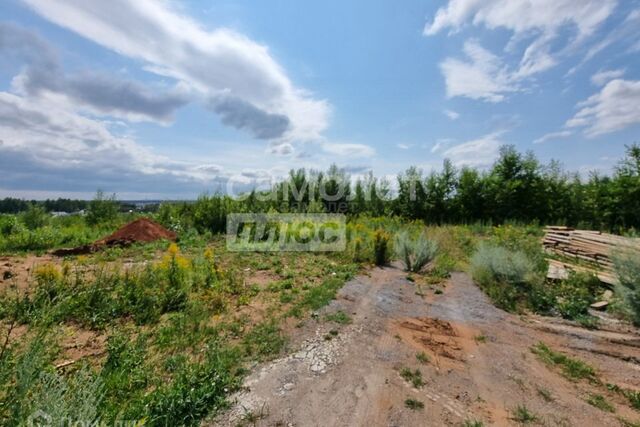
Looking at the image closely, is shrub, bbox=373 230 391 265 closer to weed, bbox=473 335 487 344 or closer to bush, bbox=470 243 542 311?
bush, bbox=470 243 542 311

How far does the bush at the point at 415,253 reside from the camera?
6.02 metres

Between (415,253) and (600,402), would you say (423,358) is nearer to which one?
(600,402)

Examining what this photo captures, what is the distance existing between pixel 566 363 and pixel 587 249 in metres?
4.41

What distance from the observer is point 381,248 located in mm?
6387

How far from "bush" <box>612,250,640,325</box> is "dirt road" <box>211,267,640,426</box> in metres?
0.32

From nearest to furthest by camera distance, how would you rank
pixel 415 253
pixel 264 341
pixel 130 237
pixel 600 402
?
pixel 600 402 → pixel 264 341 → pixel 415 253 → pixel 130 237

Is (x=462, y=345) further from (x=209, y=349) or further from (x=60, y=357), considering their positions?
(x=60, y=357)

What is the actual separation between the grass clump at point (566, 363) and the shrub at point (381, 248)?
343 centimetres

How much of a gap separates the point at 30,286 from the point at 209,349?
2.67 metres

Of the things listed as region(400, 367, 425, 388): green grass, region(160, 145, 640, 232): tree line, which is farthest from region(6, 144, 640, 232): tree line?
region(400, 367, 425, 388): green grass

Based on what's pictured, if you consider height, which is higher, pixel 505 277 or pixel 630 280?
pixel 630 280

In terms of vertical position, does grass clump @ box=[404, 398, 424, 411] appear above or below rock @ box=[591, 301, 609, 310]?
below

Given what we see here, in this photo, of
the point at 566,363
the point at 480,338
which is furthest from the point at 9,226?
the point at 566,363

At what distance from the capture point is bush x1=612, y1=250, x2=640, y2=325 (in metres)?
3.51
